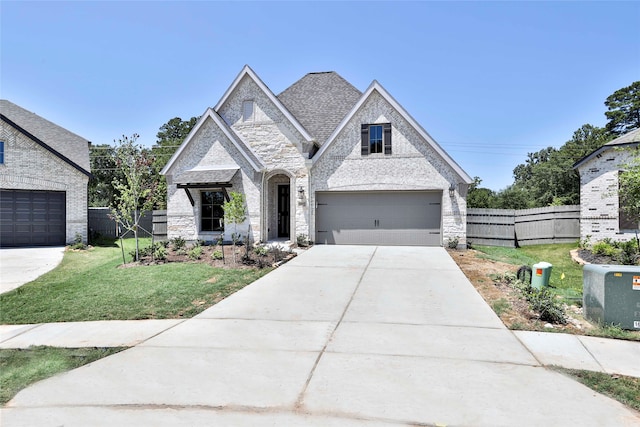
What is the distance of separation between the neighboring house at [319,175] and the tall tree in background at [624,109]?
125 feet

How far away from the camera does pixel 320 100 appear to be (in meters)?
19.8

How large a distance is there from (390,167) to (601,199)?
28.2 feet

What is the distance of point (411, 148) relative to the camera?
1579 centimetres

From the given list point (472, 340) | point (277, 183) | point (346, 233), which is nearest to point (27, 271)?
point (277, 183)

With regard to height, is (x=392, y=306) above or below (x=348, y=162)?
below

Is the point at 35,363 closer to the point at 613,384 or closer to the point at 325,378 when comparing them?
the point at 325,378

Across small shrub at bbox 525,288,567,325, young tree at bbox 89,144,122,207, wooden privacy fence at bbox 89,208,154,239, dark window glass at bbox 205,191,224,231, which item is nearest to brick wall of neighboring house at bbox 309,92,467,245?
dark window glass at bbox 205,191,224,231

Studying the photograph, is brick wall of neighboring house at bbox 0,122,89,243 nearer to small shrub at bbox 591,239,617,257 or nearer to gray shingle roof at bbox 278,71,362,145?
gray shingle roof at bbox 278,71,362,145

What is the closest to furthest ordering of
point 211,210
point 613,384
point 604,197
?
point 613,384 < point 604,197 < point 211,210

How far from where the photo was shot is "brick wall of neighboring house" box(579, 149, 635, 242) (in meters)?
14.9

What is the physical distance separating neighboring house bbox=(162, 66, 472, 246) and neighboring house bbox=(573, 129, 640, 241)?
5.26 metres

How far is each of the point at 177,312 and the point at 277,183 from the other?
10742mm

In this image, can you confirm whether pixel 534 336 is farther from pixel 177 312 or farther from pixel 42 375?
pixel 42 375

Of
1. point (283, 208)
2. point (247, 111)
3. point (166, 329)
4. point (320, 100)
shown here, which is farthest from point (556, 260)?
point (247, 111)
